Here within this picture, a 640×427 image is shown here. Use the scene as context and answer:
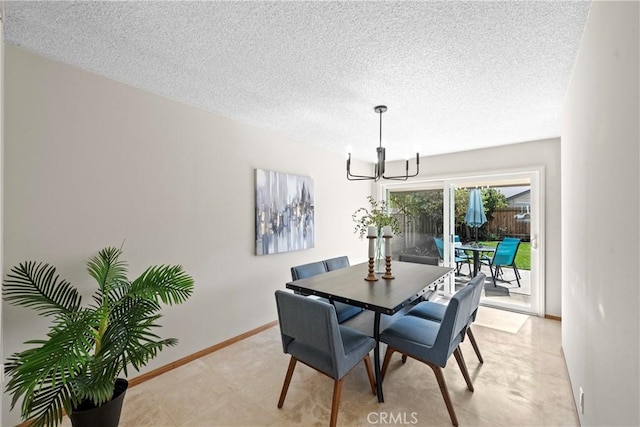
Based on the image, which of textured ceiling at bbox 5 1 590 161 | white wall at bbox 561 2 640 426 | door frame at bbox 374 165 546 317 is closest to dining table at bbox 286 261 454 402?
white wall at bbox 561 2 640 426

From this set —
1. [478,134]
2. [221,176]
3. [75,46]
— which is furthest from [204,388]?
[478,134]

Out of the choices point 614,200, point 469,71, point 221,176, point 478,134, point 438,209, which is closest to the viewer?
point 614,200

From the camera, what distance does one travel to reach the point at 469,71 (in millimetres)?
2014

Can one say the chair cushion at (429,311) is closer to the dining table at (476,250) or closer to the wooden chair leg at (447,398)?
the wooden chair leg at (447,398)

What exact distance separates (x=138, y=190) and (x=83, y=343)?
1316 mm

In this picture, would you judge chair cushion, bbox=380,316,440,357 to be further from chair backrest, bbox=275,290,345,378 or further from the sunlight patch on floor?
the sunlight patch on floor

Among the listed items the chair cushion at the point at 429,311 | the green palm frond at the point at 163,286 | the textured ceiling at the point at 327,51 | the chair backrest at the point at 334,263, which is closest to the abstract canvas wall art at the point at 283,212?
the chair backrest at the point at 334,263

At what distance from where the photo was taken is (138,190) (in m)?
2.32

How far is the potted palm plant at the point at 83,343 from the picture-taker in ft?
4.13

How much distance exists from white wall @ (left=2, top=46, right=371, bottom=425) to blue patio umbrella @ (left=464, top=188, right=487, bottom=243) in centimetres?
270

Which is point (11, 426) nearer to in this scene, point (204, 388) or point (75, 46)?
point (204, 388)

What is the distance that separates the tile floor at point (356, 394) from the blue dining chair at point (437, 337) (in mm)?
187

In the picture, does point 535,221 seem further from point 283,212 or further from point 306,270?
point 283,212

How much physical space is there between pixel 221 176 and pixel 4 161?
1.49 m
